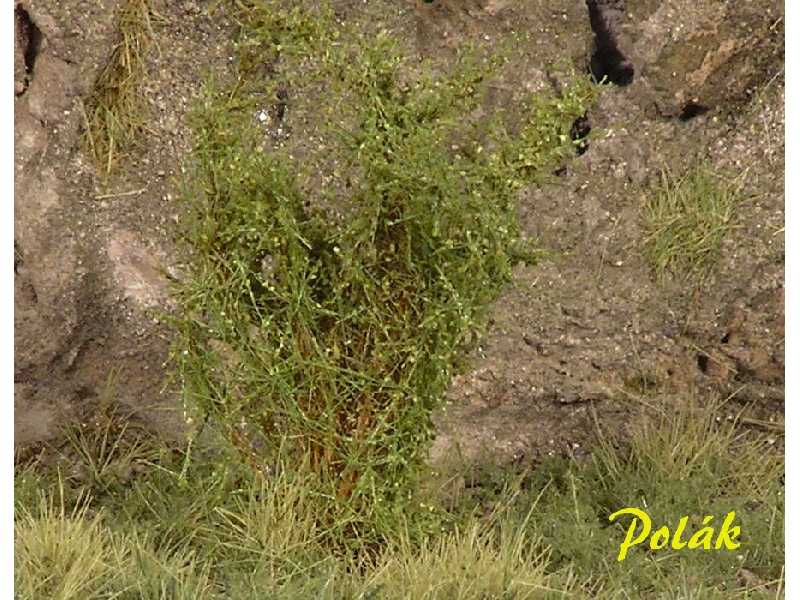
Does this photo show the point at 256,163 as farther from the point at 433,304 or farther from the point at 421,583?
the point at 421,583

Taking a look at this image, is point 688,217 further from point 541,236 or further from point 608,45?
point 608,45

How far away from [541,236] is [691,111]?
2.08 ft

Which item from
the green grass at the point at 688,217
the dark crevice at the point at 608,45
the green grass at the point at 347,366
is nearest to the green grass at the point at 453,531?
the green grass at the point at 347,366

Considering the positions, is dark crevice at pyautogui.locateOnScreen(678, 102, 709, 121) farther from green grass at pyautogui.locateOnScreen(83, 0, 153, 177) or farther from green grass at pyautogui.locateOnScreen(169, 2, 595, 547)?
green grass at pyautogui.locateOnScreen(83, 0, 153, 177)

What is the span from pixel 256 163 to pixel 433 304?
0.57 meters

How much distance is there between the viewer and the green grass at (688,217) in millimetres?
4578

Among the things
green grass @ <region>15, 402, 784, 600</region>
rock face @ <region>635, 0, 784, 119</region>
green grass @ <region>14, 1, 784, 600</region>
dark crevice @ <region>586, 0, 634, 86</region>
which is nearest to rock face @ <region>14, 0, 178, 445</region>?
green grass @ <region>15, 402, 784, 600</region>

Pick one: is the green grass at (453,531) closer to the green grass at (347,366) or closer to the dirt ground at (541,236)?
the green grass at (347,366)

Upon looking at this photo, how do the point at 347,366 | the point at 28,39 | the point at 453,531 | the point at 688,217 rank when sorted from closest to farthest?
the point at 347,366 → the point at 453,531 → the point at 28,39 → the point at 688,217

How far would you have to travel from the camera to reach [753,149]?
183 inches

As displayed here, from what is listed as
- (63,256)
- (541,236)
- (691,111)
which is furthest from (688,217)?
(63,256)

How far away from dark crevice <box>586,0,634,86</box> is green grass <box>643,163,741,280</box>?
35 centimetres

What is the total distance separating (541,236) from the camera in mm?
4617

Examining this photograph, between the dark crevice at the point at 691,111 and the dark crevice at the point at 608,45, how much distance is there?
205mm
